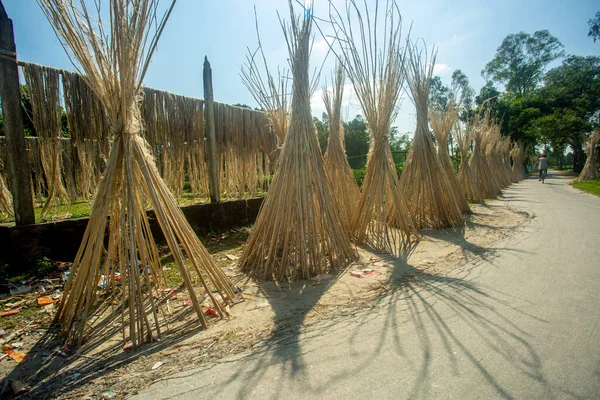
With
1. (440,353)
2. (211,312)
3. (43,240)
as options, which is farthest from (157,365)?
(43,240)

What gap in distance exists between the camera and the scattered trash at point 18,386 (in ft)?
4.56

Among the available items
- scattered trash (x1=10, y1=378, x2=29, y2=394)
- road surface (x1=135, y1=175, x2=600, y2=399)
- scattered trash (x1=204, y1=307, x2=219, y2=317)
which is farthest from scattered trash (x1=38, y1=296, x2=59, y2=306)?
road surface (x1=135, y1=175, x2=600, y2=399)

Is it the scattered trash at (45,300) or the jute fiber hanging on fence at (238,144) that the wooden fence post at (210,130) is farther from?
the scattered trash at (45,300)

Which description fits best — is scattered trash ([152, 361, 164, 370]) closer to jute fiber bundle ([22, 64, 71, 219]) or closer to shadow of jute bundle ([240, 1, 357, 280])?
shadow of jute bundle ([240, 1, 357, 280])

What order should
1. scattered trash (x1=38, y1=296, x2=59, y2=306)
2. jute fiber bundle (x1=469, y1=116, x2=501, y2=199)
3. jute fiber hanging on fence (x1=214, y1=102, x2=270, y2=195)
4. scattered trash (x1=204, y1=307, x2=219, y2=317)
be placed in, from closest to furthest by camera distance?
1. scattered trash (x1=204, y1=307, x2=219, y2=317)
2. scattered trash (x1=38, y1=296, x2=59, y2=306)
3. jute fiber hanging on fence (x1=214, y1=102, x2=270, y2=195)
4. jute fiber bundle (x1=469, y1=116, x2=501, y2=199)

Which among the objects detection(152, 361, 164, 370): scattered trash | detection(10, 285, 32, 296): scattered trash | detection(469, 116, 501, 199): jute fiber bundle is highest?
detection(469, 116, 501, 199): jute fiber bundle

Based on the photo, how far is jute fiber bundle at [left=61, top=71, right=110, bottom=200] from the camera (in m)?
3.36

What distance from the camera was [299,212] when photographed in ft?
9.17

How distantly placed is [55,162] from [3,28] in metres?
1.27

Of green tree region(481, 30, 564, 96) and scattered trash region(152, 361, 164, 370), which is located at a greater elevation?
green tree region(481, 30, 564, 96)

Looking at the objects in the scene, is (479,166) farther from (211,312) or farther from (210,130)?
(211,312)

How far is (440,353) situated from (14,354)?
234 centimetres

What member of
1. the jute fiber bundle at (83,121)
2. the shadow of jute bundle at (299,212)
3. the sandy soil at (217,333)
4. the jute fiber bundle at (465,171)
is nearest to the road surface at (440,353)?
the sandy soil at (217,333)

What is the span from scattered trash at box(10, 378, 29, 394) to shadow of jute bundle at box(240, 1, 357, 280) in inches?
65.7
